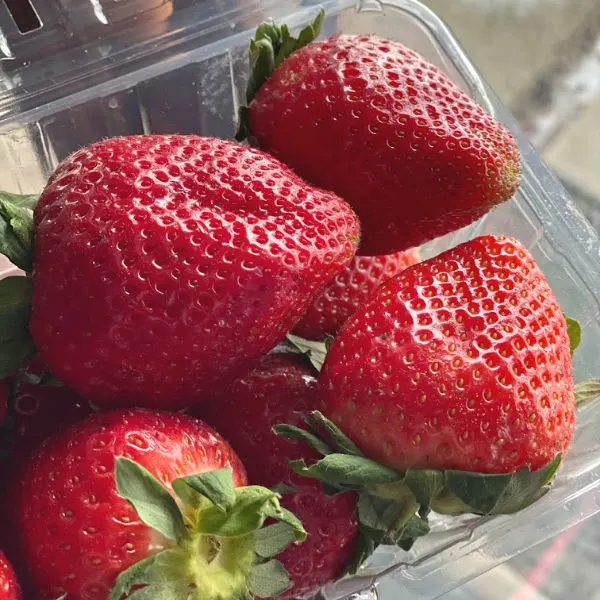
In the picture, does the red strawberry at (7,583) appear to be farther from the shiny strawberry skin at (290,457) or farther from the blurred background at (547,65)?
the blurred background at (547,65)

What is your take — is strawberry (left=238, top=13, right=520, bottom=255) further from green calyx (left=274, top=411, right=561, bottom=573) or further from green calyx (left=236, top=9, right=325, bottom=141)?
green calyx (left=274, top=411, right=561, bottom=573)

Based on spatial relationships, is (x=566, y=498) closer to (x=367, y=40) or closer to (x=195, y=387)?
(x=195, y=387)

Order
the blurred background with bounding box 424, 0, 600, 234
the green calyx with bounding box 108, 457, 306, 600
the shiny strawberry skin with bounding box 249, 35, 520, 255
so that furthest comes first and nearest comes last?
the blurred background with bounding box 424, 0, 600, 234, the shiny strawberry skin with bounding box 249, 35, 520, 255, the green calyx with bounding box 108, 457, 306, 600

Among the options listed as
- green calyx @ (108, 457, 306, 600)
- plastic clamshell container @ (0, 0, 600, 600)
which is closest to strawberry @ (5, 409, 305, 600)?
green calyx @ (108, 457, 306, 600)

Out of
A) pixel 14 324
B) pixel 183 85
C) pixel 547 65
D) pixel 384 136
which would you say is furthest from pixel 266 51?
pixel 547 65

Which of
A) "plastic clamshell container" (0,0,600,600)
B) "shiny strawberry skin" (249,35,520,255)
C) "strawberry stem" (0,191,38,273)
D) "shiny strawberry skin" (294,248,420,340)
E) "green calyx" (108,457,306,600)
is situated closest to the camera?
"green calyx" (108,457,306,600)

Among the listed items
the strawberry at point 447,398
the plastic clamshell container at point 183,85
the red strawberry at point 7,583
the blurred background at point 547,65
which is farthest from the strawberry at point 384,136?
the blurred background at point 547,65

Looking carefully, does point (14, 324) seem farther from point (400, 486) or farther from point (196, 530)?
point (400, 486)
